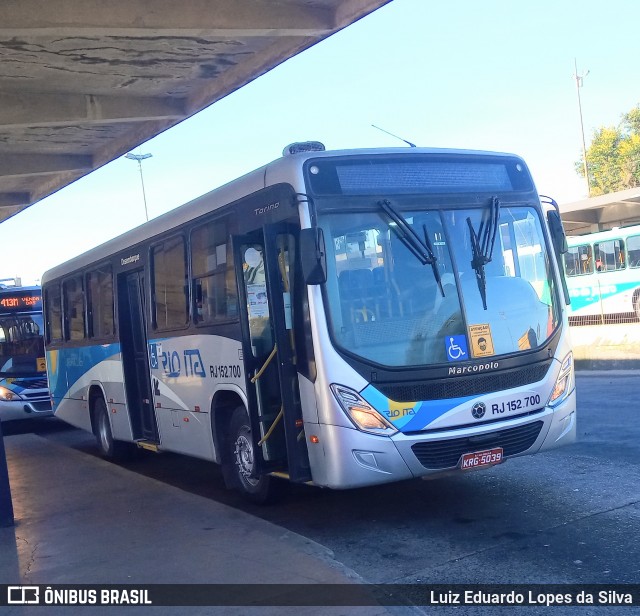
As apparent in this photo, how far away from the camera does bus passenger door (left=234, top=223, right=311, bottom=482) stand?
7.05m

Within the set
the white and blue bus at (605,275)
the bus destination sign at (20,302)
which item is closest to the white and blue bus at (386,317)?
the bus destination sign at (20,302)

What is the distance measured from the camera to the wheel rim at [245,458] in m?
8.18

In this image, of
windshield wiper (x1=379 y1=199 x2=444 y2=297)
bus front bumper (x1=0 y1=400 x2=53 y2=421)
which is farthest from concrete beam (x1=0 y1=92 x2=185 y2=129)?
bus front bumper (x1=0 y1=400 x2=53 y2=421)

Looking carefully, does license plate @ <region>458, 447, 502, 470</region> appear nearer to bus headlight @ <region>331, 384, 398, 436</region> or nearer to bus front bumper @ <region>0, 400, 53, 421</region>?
bus headlight @ <region>331, 384, 398, 436</region>

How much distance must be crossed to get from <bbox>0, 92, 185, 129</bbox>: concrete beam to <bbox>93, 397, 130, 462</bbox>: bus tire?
167 inches

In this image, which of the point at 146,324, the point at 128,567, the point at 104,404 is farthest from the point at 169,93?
the point at 128,567

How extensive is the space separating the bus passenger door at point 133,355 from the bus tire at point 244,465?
117 inches

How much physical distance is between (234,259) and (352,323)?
1587mm

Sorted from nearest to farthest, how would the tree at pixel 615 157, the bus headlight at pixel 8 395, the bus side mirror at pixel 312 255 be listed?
the bus side mirror at pixel 312 255
the bus headlight at pixel 8 395
the tree at pixel 615 157

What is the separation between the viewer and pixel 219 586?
579 centimetres

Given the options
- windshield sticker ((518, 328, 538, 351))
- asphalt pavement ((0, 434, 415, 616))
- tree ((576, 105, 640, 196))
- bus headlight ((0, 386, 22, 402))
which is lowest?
asphalt pavement ((0, 434, 415, 616))

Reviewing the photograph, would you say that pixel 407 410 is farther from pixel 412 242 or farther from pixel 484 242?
pixel 484 242

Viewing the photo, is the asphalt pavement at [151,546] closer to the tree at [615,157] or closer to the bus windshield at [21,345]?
the bus windshield at [21,345]

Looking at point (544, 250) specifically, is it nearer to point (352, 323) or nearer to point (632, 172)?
point (352, 323)
